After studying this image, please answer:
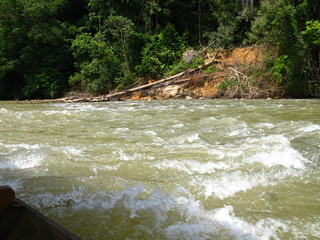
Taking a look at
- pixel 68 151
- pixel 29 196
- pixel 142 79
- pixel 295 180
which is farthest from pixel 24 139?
pixel 142 79

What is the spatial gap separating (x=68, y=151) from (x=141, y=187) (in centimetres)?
181

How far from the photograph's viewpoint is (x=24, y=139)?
5027 mm

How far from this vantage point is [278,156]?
3.55 metres

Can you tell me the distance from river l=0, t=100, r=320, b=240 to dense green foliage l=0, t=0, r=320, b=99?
13728 millimetres

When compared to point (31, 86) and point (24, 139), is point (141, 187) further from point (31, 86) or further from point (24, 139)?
point (31, 86)

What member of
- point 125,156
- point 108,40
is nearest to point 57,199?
point 125,156

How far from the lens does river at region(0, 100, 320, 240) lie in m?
2.10

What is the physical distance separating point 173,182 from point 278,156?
5.20 feet

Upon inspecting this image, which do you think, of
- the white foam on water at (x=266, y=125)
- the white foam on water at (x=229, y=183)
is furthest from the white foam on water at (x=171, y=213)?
the white foam on water at (x=266, y=125)

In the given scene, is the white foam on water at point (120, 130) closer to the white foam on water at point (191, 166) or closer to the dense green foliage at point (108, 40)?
the white foam on water at point (191, 166)

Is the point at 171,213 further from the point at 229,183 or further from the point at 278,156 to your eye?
the point at 278,156

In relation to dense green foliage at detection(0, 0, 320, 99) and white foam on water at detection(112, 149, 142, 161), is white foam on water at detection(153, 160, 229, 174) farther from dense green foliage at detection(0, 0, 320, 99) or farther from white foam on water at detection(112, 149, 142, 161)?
dense green foliage at detection(0, 0, 320, 99)

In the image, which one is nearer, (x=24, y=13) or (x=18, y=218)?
(x=18, y=218)

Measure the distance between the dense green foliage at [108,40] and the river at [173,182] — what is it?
13728 mm
